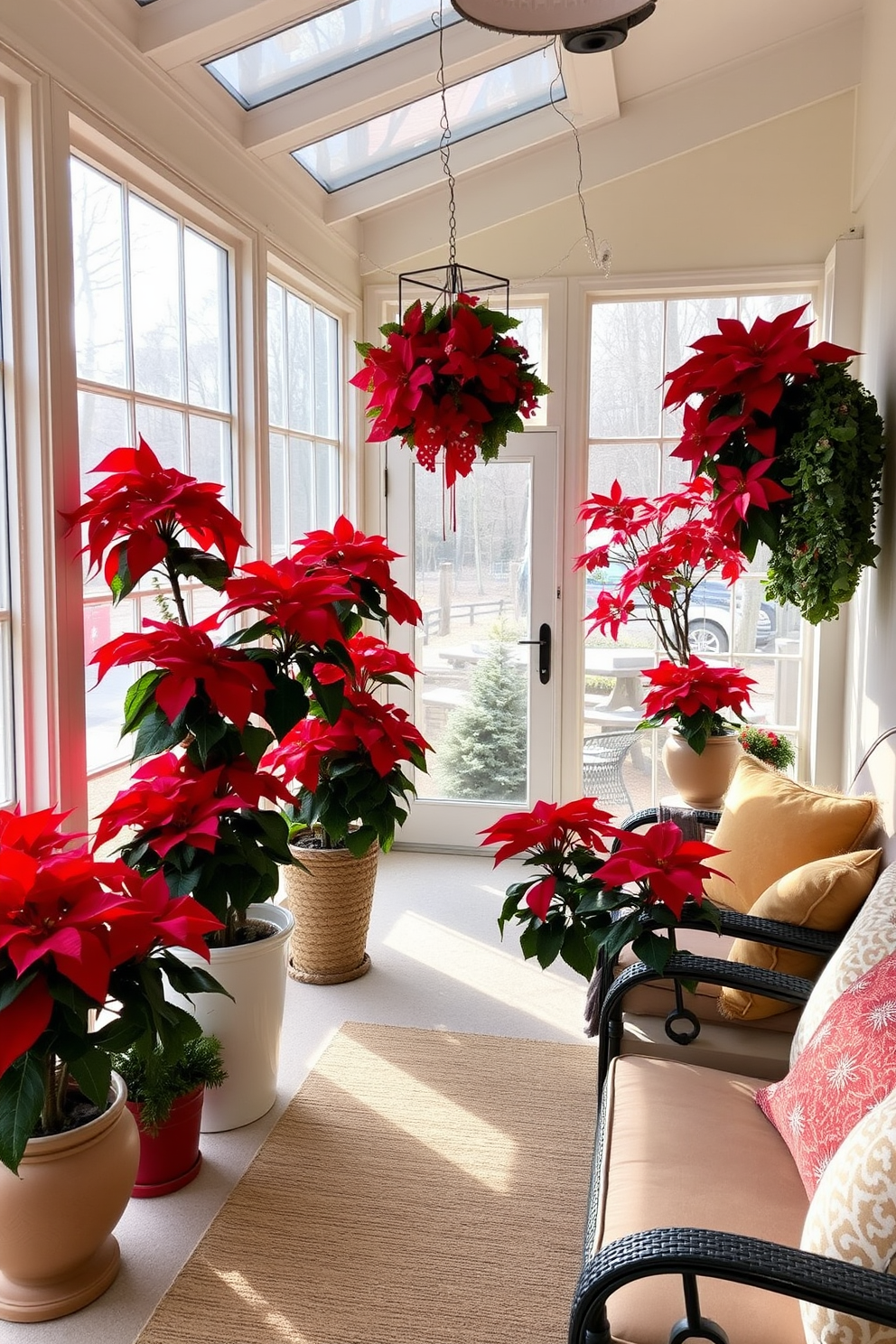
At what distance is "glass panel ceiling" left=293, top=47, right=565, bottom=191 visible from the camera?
3641 mm

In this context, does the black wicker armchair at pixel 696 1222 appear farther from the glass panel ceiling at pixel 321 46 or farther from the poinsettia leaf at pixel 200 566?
the glass panel ceiling at pixel 321 46

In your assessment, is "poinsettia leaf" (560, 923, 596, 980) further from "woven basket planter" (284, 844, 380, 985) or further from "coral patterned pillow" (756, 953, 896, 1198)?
"woven basket planter" (284, 844, 380, 985)

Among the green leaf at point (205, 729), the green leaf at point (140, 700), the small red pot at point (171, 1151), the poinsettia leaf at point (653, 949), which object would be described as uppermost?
the green leaf at point (140, 700)

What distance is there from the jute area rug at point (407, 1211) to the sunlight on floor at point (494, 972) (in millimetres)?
289

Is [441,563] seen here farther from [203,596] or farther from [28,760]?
[28,760]

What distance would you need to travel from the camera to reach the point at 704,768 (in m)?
3.31

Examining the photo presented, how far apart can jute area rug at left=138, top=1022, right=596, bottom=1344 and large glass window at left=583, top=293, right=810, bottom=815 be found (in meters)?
1.94

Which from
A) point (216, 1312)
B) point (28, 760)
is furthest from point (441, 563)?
point (216, 1312)

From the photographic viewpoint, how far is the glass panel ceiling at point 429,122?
11.9 feet

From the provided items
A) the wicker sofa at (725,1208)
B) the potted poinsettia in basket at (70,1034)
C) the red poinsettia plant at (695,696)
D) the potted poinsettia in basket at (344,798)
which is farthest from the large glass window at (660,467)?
the potted poinsettia in basket at (70,1034)

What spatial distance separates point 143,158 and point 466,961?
8.57 feet

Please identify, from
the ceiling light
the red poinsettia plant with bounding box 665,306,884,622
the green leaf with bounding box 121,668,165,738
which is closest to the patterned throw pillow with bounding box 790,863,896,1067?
the red poinsettia plant with bounding box 665,306,884,622

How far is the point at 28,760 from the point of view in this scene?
2373 mm

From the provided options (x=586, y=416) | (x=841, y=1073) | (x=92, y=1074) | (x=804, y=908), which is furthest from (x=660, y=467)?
(x=92, y=1074)
